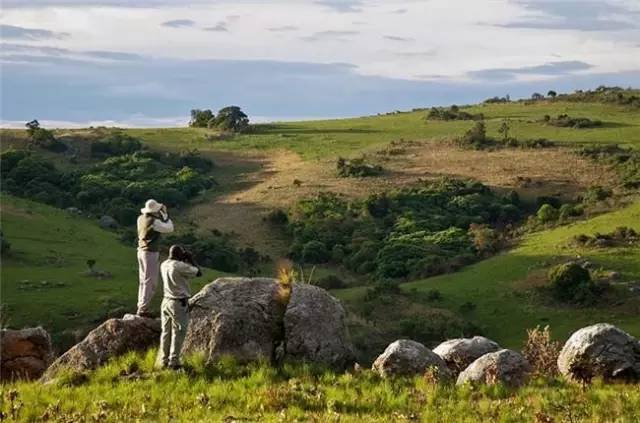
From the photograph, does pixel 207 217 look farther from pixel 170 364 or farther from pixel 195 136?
pixel 170 364

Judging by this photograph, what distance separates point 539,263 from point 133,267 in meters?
28.6

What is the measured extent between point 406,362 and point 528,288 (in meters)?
36.9

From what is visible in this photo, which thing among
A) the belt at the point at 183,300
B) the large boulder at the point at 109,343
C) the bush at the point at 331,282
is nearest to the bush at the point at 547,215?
the bush at the point at 331,282

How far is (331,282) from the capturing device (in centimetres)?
6288

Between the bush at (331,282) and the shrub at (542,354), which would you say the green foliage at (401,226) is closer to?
the bush at (331,282)

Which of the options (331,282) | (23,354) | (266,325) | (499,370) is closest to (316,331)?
(266,325)

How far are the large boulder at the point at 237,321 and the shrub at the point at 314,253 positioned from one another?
53162 millimetres

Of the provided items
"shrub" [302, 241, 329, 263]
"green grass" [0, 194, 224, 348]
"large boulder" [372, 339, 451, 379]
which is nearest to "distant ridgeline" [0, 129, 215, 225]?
"green grass" [0, 194, 224, 348]

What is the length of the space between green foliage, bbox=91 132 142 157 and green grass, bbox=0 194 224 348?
36.6 metres

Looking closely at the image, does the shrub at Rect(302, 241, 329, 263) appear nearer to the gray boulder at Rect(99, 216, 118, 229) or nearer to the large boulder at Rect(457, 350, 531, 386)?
the gray boulder at Rect(99, 216, 118, 229)

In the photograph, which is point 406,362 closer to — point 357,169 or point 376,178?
point 376,178

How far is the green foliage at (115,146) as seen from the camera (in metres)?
115

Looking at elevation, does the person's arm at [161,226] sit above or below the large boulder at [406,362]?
above

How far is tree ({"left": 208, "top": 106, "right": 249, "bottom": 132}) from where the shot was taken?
13562 centimetres
